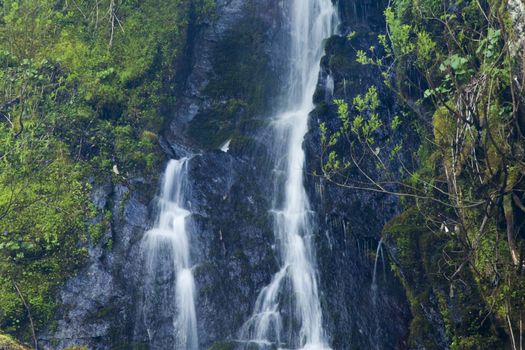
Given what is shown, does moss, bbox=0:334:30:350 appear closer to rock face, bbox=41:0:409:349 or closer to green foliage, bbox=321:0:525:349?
green foliage, bbox=321:0:525:349

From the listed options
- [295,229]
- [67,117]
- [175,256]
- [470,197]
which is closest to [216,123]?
[67,117]

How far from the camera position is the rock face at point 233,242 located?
11.0m

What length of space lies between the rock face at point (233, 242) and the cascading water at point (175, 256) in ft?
0.52

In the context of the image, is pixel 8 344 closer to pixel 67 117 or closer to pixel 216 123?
pixel 67 117

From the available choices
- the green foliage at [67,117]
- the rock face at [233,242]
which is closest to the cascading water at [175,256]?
the rock face at [233,242]

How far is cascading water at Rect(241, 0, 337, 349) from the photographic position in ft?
35.7

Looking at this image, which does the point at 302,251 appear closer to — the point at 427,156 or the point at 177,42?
the point at 427,156

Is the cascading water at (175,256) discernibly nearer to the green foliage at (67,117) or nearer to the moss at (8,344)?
the green foliage at (67,117)

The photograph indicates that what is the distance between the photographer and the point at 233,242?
40.1 feet

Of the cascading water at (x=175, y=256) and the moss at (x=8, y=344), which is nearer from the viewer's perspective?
the moss at (x=8, y=344)

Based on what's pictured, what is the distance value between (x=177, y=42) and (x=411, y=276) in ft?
30.0

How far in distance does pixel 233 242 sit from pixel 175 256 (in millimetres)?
1280

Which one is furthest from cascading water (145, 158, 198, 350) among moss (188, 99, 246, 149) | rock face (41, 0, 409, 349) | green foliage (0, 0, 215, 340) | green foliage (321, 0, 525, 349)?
green foliage (321, 0, 525, 349)

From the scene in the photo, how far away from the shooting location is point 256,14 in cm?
1698
